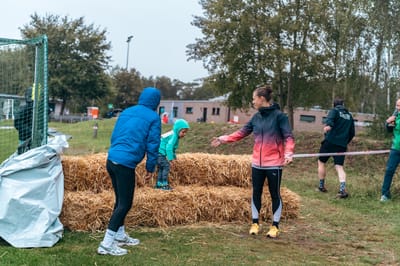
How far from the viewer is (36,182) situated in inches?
194

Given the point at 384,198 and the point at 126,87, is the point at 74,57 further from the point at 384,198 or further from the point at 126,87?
the point at 384,198

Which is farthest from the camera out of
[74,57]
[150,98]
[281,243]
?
[74,57]

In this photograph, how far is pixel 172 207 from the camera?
5801 millimetres

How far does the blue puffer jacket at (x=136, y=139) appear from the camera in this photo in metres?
4.48

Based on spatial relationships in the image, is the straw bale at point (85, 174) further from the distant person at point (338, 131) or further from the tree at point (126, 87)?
the tree at point (126, 87)

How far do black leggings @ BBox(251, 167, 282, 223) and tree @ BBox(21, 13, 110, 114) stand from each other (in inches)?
1611

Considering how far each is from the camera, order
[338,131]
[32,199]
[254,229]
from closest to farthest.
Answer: [32,199] → [254,229] → [338,131]

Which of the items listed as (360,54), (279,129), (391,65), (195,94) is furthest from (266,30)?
(195,94)

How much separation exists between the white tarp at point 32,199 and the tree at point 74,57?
40605 mm

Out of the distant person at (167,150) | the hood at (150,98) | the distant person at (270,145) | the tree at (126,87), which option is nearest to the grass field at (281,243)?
the distant person at (270,145)

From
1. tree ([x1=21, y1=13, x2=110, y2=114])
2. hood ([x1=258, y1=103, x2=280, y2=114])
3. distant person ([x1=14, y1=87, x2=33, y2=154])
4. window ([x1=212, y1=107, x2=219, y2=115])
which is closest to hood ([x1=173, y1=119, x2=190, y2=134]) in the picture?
hood ([x1=258, y1=103, x2=280, y2=114])

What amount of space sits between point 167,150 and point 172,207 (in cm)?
79

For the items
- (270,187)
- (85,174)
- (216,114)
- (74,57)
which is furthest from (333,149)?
(216,114)

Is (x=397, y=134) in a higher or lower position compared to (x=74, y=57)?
lower
